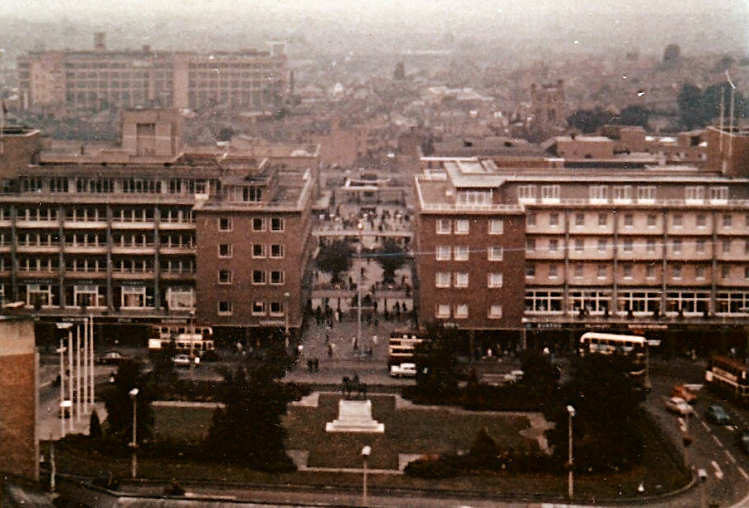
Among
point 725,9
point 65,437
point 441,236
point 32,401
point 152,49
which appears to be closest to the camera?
point 32,401

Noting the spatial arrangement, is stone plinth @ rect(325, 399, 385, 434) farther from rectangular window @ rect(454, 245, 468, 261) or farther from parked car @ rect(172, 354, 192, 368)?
rectangular window @ rect(454, 245, 468, 261)

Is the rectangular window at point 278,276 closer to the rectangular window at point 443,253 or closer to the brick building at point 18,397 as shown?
the rectangular window at point 443,253

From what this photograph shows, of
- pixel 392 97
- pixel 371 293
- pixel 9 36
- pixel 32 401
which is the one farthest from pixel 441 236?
pixel 392 97

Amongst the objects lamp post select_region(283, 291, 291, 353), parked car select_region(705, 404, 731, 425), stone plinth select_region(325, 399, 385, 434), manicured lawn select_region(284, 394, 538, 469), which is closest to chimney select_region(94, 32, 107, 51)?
lamp post select_region(283, 291, 291, 353)

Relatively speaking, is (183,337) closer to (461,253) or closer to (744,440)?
(461,253)

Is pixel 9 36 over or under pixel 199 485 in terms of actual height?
over

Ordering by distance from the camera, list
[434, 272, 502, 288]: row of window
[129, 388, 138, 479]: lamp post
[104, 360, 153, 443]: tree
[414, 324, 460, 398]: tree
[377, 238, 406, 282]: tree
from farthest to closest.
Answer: [377, 238, 406, 282]: tree, [434, 272, 502, 288]: row of window, [414, 324, 460, 398]: tree, [104, 360, 153, 443]: tree, [129, 388, 138, 479]: lamp post

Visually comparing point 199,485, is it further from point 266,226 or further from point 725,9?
point 725,9
